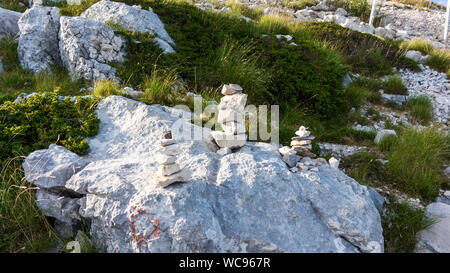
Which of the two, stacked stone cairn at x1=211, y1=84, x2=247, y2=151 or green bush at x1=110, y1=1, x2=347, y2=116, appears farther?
green bush at x1=110, y1=1, x2=347, y2=116

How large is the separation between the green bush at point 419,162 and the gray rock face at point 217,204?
1.83 metres

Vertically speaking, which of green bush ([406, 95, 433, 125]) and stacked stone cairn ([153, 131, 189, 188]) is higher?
stacked stone cairn ([153, 131, 189, 188])

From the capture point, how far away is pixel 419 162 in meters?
5.27

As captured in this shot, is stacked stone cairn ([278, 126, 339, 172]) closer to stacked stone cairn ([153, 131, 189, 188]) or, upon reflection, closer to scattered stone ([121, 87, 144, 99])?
stacked stone cairn ([153, 131, 189, 188])

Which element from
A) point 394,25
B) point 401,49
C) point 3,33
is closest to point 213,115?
point 3,33

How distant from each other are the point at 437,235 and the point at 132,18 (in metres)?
8.30

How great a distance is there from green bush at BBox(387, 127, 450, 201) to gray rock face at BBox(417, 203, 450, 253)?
43 cm

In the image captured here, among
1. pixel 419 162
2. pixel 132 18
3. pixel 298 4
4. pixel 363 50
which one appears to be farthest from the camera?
pixel 298 4

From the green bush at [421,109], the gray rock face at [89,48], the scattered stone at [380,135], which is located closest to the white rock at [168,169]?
the gray rock face at [89,48]

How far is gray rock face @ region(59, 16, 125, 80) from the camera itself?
22.7ft

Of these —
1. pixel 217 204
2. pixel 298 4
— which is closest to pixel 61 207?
pixel 217 204

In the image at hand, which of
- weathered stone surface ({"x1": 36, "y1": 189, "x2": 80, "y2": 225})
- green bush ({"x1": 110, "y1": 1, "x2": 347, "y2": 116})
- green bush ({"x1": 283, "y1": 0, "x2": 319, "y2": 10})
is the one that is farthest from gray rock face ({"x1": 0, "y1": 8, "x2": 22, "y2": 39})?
green bush ({"x1": 283, "y1": 0, "x2": 319, "y2": 10})

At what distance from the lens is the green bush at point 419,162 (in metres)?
4.97

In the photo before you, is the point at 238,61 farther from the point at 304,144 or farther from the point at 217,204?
the point at 217,204
